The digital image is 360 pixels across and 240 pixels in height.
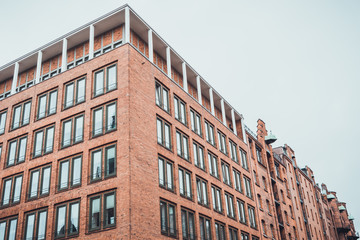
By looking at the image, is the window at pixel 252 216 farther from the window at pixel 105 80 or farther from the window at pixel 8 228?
the window at pixel 8 228

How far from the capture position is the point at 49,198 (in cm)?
2928

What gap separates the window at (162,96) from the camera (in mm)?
33341

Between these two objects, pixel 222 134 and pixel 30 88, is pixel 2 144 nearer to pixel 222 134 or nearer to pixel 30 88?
pixel 30 88

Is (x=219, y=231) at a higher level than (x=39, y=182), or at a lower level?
lower

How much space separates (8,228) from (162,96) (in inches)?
A: 608

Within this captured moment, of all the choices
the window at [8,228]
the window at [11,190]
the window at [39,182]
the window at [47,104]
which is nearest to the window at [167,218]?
the window at [39,182]

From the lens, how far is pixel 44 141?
3206cm

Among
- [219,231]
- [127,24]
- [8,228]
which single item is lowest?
[8,228]

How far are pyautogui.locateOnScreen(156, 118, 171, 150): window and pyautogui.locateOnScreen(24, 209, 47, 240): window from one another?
389 inches

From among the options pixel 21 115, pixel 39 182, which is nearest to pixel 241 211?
pixel 39 182

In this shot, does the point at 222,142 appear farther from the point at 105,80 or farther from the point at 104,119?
the point at 104,119

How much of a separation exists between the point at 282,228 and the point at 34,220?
32.1 meters

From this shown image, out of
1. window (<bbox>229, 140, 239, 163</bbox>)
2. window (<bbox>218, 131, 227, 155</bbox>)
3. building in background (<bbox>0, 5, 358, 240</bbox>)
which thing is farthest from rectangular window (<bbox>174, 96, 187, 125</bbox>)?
window (<bbox>229, 140, 239, 163</bbox>)

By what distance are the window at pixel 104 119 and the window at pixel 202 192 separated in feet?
34.2
